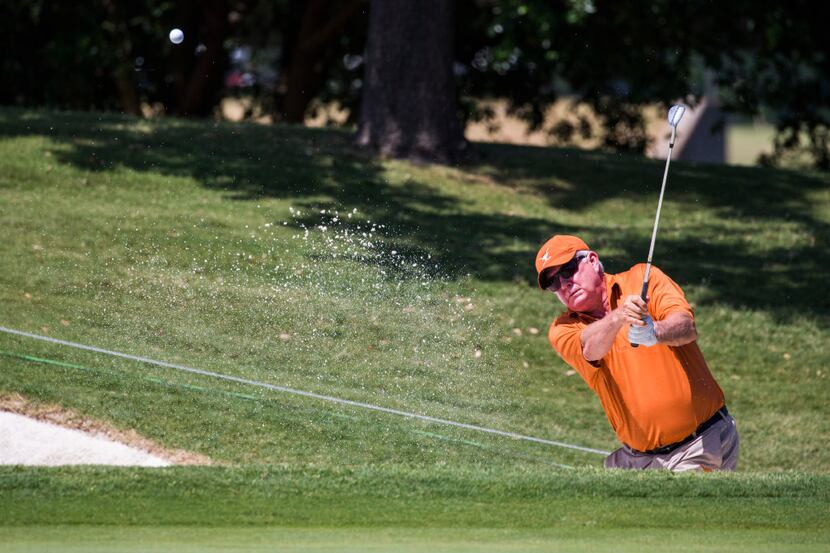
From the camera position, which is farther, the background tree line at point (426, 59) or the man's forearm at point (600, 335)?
the background tree line at point (426, 59)

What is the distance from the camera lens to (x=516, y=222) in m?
12.5

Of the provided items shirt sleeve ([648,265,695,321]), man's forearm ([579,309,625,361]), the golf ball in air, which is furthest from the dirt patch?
the golf ball in air

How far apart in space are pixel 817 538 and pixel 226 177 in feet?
28.6

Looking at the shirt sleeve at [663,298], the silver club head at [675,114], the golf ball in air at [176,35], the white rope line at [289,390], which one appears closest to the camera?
the shirt sleeve at [663,298]

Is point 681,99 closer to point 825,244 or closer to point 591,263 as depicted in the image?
point 825,244

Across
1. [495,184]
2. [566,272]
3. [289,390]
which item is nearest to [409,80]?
[495,184]

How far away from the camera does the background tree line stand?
13.9 m

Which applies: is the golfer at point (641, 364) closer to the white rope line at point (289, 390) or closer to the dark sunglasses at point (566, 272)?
the dark sunglasses at point (566, 272)

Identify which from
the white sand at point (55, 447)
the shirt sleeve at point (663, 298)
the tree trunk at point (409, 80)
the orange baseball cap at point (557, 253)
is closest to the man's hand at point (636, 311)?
the shirt sleeve at point (663, 298)

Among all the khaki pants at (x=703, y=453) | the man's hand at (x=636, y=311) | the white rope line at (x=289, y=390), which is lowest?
the white rope line at (x=289, y=390)

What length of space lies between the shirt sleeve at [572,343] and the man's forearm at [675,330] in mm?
426

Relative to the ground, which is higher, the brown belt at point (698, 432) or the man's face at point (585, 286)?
the man's face at point (585, 286)

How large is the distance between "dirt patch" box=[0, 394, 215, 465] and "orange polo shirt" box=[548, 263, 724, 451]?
2800 mm

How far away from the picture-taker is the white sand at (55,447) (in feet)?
23.6
